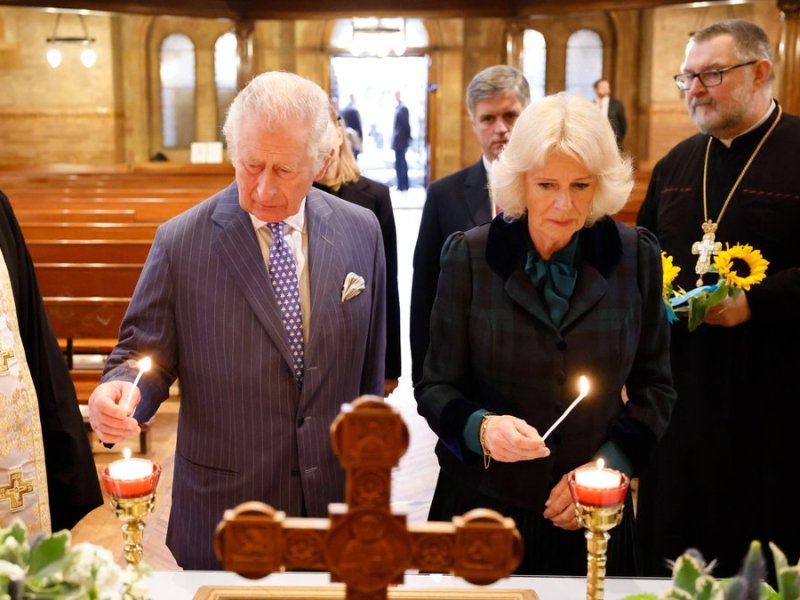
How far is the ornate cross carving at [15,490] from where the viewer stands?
2.27 metres

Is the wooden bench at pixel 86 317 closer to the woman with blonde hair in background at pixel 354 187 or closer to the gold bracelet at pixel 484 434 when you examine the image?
the woman with blonde hair in background at pixel 354 187

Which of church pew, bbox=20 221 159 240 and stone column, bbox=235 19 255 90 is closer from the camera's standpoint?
church pew, bbox=20 221 159 240

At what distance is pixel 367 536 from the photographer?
112 cm

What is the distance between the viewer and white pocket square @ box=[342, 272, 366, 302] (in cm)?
226

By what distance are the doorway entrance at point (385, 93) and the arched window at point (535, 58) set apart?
234 centimetres

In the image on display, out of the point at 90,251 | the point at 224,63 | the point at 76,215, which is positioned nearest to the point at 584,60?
the point at 224,63

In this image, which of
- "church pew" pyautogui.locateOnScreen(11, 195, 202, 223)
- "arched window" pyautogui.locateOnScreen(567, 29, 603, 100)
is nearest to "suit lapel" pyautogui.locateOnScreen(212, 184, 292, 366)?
"church pew" pyautogui.locateOnScreen(11, 195, 202, 223)

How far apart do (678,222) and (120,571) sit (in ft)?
8.57

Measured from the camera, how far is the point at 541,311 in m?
2.13

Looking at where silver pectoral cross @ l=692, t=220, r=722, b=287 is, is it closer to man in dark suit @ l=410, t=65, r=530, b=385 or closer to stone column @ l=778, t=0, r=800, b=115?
man in dark suit @ l=410, t=65, r=530, b=385

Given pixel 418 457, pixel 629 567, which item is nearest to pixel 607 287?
pixel 629 567

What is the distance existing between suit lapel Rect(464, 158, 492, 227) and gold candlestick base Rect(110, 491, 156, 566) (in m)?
2.30

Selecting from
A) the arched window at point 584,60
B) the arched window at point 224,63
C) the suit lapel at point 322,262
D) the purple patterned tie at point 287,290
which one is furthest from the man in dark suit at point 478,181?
the arched window at point 224,63

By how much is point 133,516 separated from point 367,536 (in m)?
0.45
